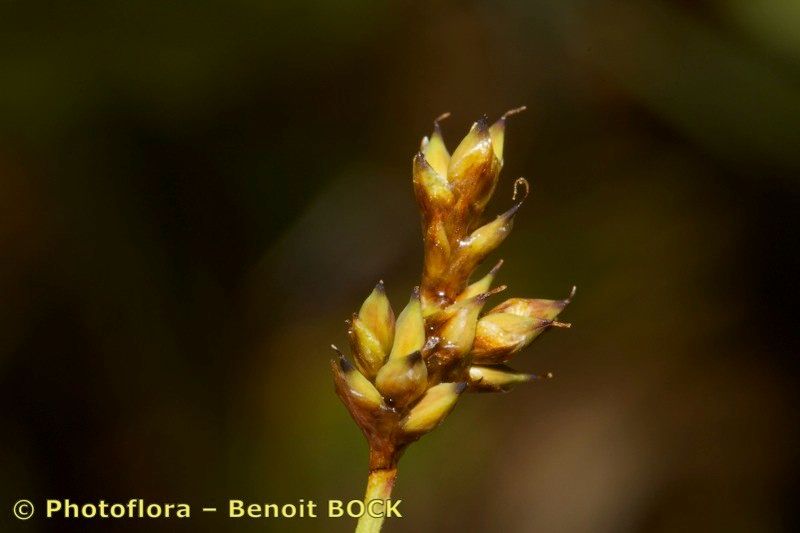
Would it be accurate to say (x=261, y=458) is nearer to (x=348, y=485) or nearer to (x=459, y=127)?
(x=348, y=485)

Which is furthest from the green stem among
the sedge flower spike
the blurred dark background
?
the blurred dark background

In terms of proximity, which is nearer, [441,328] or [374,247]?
[441,328]

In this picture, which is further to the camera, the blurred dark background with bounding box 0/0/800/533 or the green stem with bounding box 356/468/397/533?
the blurred dark background with bounding box 0/0/800/533

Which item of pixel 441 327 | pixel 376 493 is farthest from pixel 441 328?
pixel 376 493

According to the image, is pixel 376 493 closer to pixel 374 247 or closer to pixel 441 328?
pixel 441 328

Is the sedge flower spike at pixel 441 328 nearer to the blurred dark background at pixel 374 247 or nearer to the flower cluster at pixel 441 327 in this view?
the flower cluster at pixel 441 327

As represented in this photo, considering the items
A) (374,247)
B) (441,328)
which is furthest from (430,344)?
(374,247)

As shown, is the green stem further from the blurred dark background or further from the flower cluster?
the blurred dark background
